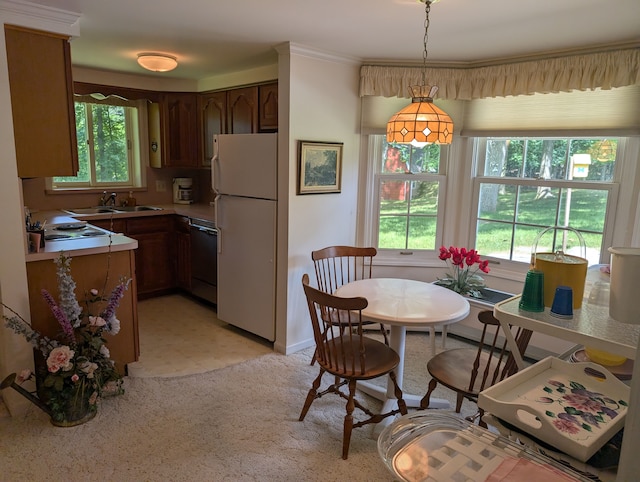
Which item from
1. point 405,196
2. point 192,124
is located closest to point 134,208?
point 192,124

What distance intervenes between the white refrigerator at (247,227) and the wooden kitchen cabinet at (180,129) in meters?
1.17

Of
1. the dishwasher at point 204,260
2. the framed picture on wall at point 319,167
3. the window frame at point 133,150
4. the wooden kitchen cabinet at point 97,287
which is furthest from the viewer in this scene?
the window frame at point 133,150

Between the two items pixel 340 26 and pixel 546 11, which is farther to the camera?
pixel 340 26

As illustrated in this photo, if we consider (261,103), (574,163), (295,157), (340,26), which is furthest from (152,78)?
(574,163)

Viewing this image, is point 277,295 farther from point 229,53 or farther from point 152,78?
point 152,78

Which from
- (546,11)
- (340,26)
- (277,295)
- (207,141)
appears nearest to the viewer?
(546,11)

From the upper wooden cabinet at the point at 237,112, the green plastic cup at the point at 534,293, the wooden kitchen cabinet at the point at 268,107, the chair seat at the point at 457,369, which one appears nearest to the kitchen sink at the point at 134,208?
the upper wooden cabinet at the point at 237,112

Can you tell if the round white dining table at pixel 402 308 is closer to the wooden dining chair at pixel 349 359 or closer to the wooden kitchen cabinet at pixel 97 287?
the wooden dining chair at pixel 349 359

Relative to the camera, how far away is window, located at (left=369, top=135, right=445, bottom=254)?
372cm

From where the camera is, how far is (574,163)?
314 centimetres

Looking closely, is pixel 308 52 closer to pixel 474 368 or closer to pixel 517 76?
pixel 517 76

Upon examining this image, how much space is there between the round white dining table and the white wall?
2.19 ft

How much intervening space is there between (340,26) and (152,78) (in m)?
2.62

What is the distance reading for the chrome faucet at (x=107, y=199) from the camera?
452 centimetres
